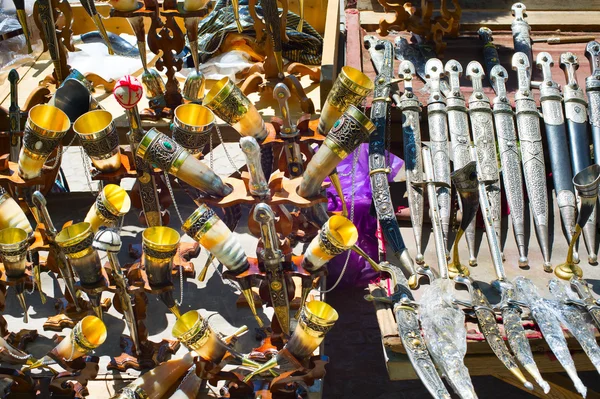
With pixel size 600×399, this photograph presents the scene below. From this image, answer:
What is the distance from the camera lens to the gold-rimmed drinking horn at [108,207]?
2.30 metres

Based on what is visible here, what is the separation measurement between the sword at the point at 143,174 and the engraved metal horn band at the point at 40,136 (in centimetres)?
21

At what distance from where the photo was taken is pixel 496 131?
2.98 metres

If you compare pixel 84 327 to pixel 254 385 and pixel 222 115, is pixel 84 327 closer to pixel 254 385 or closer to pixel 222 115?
pixel 254 385

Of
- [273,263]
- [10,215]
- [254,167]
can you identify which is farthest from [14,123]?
[273,263]

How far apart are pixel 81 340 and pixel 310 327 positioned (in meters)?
0.68

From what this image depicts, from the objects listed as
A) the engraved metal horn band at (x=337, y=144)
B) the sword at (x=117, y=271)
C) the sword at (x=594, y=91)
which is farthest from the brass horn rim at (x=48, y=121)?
the sword at (x=594, y=91)

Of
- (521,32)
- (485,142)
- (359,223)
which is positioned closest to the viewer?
(485,142)

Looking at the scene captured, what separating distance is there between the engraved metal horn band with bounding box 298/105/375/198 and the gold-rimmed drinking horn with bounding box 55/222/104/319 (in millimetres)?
656

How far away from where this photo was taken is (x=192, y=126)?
Answer: 2.38 meters

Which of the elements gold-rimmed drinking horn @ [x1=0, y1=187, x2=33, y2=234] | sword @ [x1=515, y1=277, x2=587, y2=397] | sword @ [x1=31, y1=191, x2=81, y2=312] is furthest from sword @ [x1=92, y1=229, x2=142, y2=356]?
sword @ [x1=515, y1=277, x2=587, y2=397]

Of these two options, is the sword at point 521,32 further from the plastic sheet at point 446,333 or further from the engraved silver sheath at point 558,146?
the plastic sheet at point 446,333

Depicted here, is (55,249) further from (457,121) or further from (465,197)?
(457,121)

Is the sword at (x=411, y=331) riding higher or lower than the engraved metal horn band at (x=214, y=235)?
lower

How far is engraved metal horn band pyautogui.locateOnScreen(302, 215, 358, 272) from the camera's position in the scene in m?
2.13
